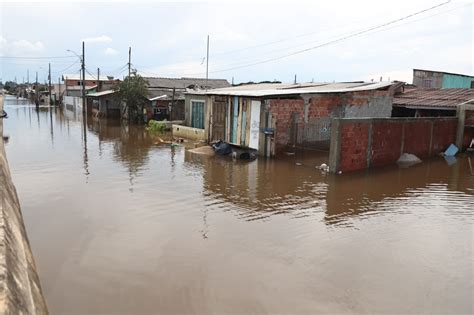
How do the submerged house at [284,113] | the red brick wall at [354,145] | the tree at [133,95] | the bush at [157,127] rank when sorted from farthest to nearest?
the tree at [133,95] → the bush at [157,127] → the submerged house at [284,113] → the red brick wall at [354,145]

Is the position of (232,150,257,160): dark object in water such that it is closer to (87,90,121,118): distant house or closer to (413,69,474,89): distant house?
(413,69,474,89): distant house

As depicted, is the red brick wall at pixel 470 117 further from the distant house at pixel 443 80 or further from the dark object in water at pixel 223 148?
the dark object in water at pixel 223 148

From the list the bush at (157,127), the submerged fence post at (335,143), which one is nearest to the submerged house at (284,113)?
the submerged fence post at (335,143)

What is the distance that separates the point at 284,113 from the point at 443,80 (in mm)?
17605

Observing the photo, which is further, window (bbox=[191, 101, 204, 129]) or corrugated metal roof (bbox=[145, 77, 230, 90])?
corrugated metal roof (bbox=[145, 77, 230, 90])

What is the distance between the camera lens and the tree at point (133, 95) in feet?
104

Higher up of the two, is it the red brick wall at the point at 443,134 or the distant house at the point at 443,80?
the distant house at the point at 443,80

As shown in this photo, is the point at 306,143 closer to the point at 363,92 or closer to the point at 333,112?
the point at 333,112

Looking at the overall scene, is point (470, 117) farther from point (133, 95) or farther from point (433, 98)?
point (133, 95)

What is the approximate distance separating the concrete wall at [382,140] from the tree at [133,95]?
70.9ft

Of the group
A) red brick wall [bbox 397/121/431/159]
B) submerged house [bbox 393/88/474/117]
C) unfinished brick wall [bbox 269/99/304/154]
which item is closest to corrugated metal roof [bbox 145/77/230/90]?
submerged house [bbox 393/88/474/117]

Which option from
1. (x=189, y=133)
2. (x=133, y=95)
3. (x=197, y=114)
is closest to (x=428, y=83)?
(x=197, y=114)

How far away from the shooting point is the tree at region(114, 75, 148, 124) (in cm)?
3161

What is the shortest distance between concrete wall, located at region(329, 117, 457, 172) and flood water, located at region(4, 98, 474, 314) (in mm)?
684
